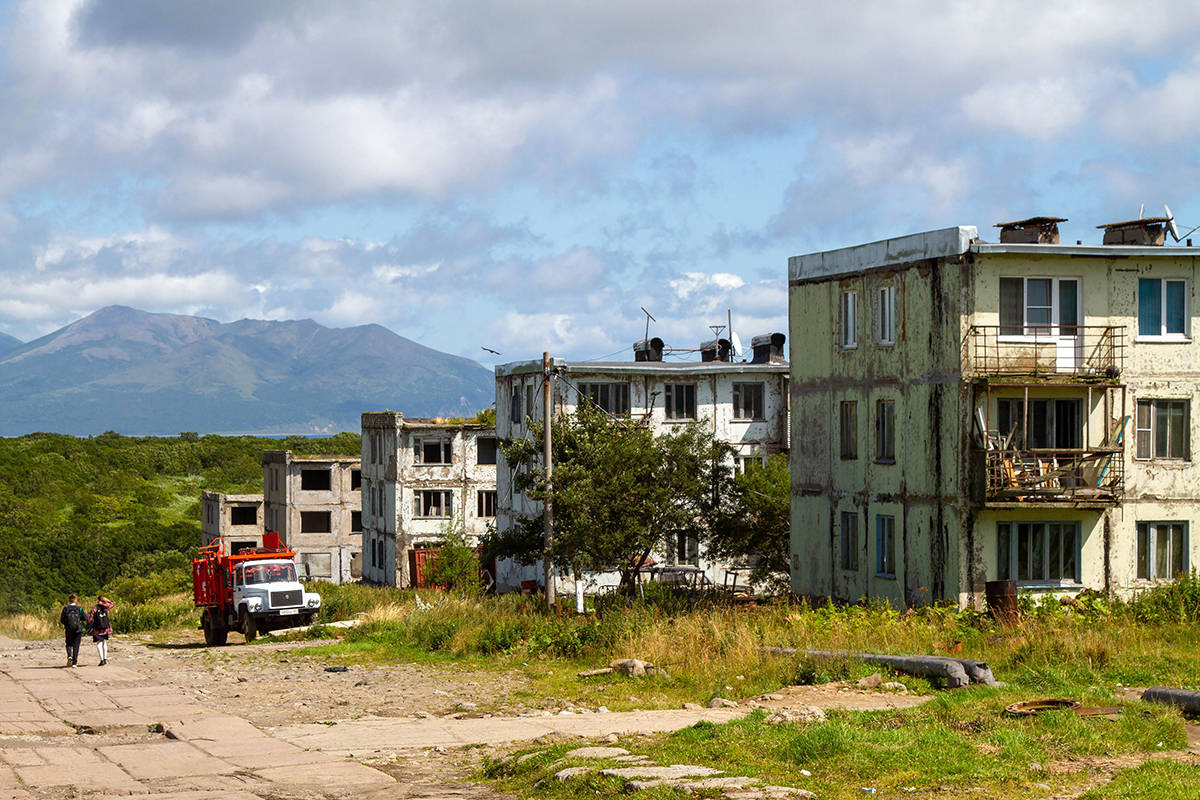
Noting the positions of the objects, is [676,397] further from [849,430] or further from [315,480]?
[315,480]

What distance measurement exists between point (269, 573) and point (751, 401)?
2275 centimetres

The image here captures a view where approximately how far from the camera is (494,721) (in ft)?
65.4

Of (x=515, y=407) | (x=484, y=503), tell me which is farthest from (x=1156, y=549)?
(x=484, y=503)

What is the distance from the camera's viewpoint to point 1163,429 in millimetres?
33844

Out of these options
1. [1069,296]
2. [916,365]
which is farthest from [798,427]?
[1069,296]

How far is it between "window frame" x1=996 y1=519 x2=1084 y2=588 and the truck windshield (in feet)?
65.4

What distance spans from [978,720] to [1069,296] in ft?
64.4

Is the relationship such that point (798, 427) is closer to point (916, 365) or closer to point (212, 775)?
point (916, 365)

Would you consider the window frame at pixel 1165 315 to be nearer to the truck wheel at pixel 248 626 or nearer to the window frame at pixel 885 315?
the window frame at pixel 885 315

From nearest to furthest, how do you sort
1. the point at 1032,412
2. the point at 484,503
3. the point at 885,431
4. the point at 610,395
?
the point at 1032,412 < the point at 885,431 < the point at 610,395 < the point at 484,503

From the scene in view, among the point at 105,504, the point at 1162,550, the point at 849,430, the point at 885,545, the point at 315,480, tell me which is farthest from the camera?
the point at 105,504

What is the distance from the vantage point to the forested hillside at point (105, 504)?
3748 inches

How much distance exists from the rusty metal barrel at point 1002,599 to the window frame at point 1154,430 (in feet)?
21.5

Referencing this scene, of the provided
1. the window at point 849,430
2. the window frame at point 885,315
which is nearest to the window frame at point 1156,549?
the window at point 849,430
